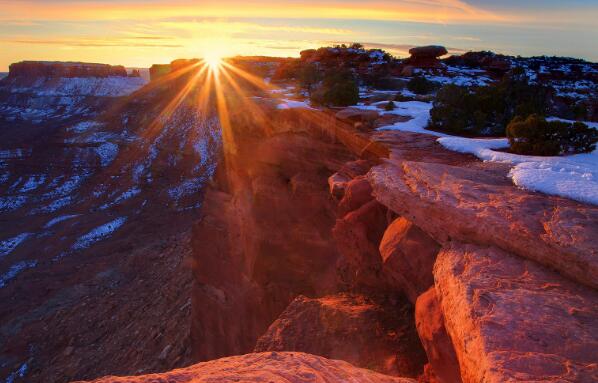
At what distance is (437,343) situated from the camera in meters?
4.44

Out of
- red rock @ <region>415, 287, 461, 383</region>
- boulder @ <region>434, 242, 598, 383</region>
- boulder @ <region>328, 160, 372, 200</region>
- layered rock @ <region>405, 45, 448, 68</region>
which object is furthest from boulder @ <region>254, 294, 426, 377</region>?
layered rock @ <region>405, 45, 448, 68</region>

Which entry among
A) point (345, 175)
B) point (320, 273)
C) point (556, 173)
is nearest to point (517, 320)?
point (556, 173)

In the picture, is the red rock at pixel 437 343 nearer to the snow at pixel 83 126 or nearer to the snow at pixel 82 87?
the snow at pixel 83 126

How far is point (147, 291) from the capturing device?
58.0 feet

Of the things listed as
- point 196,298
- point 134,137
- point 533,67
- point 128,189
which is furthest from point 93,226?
point 533,67

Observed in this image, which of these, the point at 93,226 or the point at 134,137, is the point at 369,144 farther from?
the point at 134,137

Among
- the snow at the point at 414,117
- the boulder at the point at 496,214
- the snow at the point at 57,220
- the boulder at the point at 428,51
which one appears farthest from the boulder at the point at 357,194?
the boulder at the point at 428,51

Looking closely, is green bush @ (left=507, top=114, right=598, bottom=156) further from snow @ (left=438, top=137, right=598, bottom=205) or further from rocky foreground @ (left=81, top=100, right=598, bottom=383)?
rocky foreground @ (left=81, top=100, right=598, bottom=383)

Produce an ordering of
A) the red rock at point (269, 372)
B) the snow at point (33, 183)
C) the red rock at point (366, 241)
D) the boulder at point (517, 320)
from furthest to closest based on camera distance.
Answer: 1. the snow at point (33, 183)
2. the red rock at point (366, 241)
3. the red rock at point (269, 372)
4. the boulder at point (517, 320)

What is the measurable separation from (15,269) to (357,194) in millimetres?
25517

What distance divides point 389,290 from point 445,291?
9.32ft

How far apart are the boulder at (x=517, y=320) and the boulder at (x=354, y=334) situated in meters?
1.73

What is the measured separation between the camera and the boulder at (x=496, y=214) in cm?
395

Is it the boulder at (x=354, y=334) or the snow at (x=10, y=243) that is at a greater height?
the boulder at (x=354, y=334)
